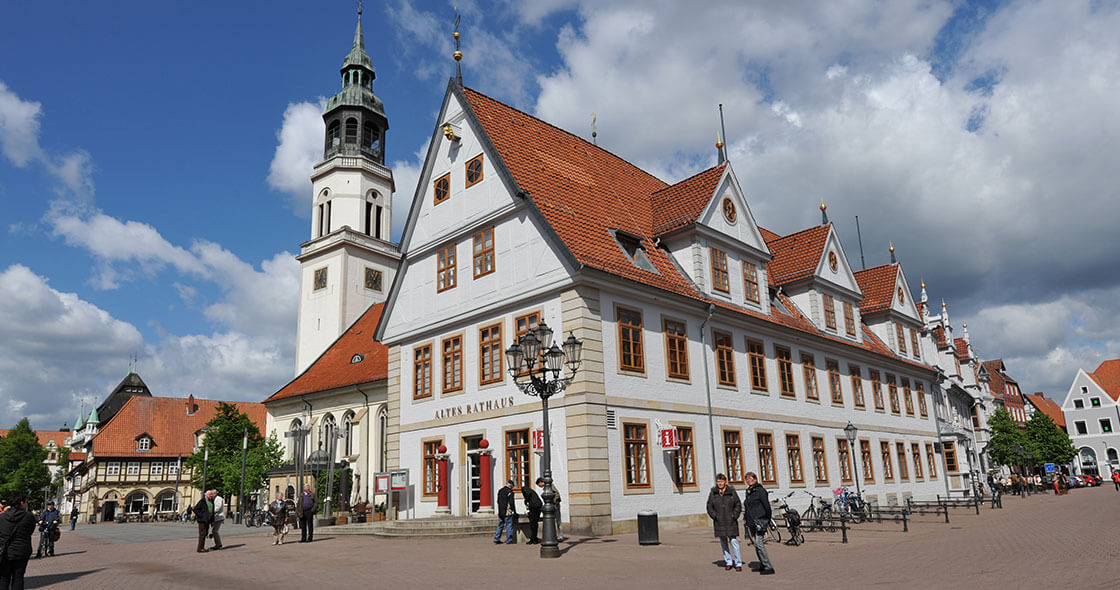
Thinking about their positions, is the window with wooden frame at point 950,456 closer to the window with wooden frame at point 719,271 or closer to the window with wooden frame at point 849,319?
the window with wooden frame at point 849,319

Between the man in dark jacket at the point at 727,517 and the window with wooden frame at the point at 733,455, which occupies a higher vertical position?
the window with wooden frame at the point at 733,455

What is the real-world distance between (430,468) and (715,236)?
12.8 meters

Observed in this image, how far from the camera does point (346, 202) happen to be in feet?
193

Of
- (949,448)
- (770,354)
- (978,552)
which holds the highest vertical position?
(770,354)

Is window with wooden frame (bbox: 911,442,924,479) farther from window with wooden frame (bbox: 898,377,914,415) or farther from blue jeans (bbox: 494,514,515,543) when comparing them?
blue jeans (bbox: 494,514,515,543)

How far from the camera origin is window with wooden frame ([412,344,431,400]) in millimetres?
28000

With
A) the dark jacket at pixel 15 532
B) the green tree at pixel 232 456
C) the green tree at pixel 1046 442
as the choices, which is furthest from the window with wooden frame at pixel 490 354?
the green tree at pixel 1046 442

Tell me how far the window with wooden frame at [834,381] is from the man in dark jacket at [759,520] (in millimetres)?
21159

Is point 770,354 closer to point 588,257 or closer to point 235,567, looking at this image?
point 588,257

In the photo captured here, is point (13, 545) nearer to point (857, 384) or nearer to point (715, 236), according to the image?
point (715, 236)

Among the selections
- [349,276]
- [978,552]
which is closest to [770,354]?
[978,552]

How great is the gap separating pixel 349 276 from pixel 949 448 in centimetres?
3924

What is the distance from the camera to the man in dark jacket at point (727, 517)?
43.8 feet

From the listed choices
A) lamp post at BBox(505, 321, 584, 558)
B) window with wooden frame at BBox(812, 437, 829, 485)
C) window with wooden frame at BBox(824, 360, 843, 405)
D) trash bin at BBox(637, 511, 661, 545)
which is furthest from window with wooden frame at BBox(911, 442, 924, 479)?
lamp post at BBox(505, 321, 584, 558)
